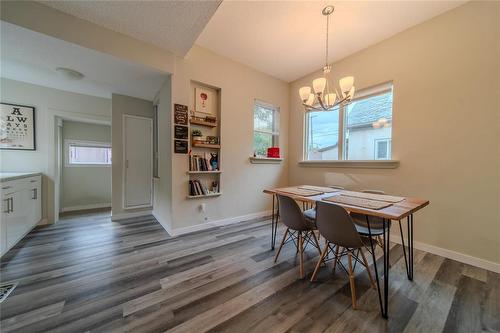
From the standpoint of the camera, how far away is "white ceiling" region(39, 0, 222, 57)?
1817mm

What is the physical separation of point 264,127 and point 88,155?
4440 mm

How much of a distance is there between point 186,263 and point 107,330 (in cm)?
83

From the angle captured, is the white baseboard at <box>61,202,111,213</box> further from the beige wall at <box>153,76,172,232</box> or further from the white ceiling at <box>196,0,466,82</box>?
the white ceiling at <box>196,0,466,82</box>

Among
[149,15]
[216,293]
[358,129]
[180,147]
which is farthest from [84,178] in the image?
[358,129]

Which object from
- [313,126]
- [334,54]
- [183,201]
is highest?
[334,54]

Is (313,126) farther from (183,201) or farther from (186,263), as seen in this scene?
(186,263)

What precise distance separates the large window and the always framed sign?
4.98 m

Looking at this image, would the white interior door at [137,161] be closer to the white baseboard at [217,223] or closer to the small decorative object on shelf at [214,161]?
the white baseboard at [217,223]

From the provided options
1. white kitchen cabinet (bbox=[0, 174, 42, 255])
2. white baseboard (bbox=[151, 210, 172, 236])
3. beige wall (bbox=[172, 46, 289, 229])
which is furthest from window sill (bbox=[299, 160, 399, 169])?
white kitchen cabinet (bbox=[0, 174, 42, 255])

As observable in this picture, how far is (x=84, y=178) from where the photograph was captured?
442cm

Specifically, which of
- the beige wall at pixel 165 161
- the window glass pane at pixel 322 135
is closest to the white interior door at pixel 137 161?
the beige wall at pixel 165 161

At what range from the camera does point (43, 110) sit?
3.15 meters

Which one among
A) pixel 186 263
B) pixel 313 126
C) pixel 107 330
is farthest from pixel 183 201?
pixel 313 126

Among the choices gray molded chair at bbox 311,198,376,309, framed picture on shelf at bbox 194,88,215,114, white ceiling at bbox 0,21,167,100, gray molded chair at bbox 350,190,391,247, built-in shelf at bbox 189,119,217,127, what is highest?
white ceiling at bbox 0,21,167,100
